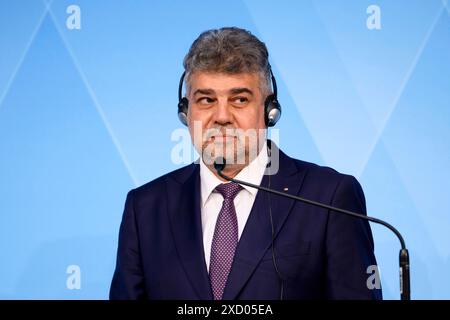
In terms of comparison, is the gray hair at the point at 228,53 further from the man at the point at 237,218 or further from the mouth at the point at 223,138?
the mouth at the point at 223,138

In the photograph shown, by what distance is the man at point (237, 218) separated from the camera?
230 centimetres

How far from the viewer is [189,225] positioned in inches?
96.2

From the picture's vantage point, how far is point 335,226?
2.34m

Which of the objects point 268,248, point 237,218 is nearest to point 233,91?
point 237,218

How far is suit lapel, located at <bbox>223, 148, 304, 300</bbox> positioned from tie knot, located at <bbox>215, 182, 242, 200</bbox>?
0.07 metres

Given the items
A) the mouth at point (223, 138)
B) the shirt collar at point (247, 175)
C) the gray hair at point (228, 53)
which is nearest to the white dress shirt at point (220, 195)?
the shirt collar at point (247, 175)

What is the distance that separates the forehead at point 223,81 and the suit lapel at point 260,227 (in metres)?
0.27

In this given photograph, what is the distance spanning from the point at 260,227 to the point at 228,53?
509 millimetres

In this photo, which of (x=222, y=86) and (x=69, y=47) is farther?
(x=69, y=47)

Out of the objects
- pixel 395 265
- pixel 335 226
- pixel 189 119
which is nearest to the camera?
pixel 335 226

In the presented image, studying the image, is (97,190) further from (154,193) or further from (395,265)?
(395,265)

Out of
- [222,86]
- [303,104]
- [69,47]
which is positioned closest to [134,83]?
[69,47]

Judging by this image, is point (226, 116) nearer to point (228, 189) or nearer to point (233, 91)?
point (233, 91)

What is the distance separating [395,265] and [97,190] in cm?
113
